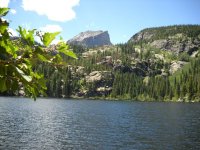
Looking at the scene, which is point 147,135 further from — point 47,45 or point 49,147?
point 47,45

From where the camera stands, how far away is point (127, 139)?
169 ft

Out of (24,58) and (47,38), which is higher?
(47,38)

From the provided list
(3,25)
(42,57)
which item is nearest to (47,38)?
(42,57)

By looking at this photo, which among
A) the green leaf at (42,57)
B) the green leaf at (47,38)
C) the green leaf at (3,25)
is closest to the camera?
the green leaf at (3,25)

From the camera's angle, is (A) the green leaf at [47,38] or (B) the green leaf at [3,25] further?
(A) the green leaf at [47,38]

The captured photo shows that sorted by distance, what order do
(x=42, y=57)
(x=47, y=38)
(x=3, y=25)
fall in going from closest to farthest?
(x=3, y=25) → (x=47, y=38) → (x=42, y=57)

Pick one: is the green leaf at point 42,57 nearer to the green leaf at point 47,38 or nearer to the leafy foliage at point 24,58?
the leafy foliage at point 24,58

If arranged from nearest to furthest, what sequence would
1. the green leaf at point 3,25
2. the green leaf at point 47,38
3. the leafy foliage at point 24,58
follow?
the green leaf at point 3,25 → the leafy foliage at point 24,58 → the green leaf at point 47,38

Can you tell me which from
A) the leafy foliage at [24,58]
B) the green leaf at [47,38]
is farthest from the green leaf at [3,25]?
the green leaf at [47,38]

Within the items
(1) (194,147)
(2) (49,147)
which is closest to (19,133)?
(2) (49,147)

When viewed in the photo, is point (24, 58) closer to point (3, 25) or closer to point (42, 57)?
point (42, 57)

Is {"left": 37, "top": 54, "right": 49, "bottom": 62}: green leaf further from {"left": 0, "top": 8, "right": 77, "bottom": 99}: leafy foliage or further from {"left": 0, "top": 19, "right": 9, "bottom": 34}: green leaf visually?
{"left": 0, "top": 19, "right": 9, "bottom": 34}: green leaf

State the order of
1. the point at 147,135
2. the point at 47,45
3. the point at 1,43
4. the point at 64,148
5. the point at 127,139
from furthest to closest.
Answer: the point at 147,135, the point at 127,139, the point at 64,148, the point at 47,45, the point at 1,43

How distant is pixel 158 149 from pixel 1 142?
2408 cm
